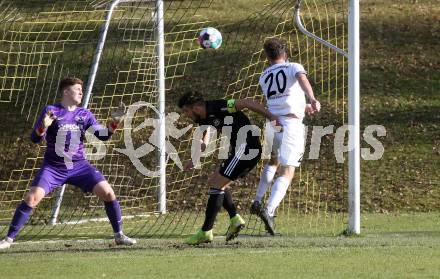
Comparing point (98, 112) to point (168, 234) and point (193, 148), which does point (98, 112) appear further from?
point (168, 234)

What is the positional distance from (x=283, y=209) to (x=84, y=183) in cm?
560

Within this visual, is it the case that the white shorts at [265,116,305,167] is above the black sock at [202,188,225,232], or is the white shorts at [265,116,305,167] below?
above

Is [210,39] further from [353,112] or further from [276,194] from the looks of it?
[276,194]

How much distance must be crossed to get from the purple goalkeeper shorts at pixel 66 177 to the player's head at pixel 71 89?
0.70 metres

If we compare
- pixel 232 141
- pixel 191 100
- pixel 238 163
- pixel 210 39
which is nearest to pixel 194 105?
pixel 191 100

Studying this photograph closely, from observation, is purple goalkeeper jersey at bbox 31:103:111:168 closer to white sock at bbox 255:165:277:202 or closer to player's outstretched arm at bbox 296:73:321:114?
white sock at bbox 255:165:277:202

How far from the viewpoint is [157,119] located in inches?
623

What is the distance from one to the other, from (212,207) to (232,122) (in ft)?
3.18

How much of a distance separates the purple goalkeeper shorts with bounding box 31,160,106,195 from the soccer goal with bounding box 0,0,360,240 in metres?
1.90

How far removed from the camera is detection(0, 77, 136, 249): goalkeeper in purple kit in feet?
33.7

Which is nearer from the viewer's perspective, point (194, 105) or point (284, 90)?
point (194, 105)

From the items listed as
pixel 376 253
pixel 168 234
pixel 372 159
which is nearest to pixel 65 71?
pixel 372 159

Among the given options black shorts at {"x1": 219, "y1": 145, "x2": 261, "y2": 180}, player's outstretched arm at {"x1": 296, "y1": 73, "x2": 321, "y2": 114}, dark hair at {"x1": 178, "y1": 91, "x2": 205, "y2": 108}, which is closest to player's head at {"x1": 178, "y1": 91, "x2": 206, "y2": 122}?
dark hair at {"x1": 178, "y1": 91, "x2": 205, "y2": 108}

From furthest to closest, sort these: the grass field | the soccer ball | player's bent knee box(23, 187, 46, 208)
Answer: the soccer ball < player's bent knee box(23, 187, 46, 208) < the grass field
